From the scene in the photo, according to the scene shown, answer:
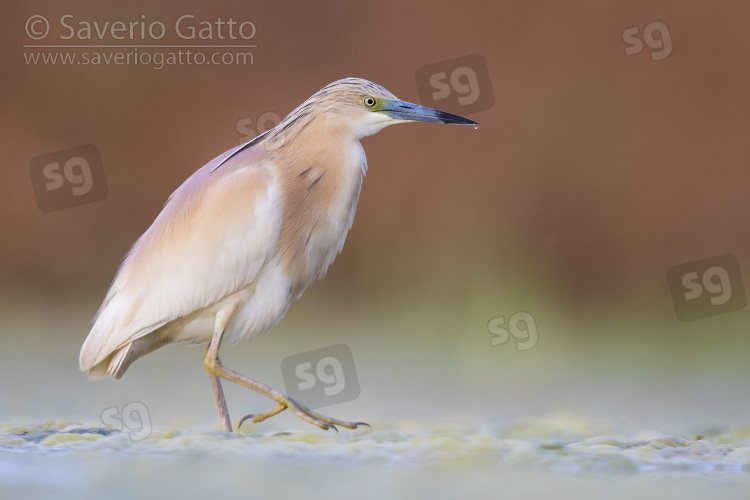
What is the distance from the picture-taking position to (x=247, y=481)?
122cm

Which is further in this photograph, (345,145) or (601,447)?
(345,145)

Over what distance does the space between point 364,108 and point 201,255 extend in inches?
15.4

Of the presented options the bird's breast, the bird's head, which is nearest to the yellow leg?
the bird's breast

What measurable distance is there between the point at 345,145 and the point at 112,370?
584 millimetres

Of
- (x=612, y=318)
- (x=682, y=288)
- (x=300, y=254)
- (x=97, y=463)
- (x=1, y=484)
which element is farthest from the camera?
(x=612, y=318)

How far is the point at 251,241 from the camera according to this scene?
1.70 m

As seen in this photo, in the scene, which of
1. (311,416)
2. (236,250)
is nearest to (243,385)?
(311,416)

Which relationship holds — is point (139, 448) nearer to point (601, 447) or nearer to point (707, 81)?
point (601, 447)

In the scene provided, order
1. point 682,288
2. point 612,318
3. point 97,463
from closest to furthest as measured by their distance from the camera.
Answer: point 97,463 → point 682,288 → point 612,318

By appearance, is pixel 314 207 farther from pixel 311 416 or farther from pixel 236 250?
pixel 311 416

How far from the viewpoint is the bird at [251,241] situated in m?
1.71

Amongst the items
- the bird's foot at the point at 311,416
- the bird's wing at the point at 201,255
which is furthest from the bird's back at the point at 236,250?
the bird's foot at the point at 311,416

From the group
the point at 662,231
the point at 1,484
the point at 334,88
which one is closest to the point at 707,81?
the point at 662,231

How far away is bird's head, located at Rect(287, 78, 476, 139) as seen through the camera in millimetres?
1738
